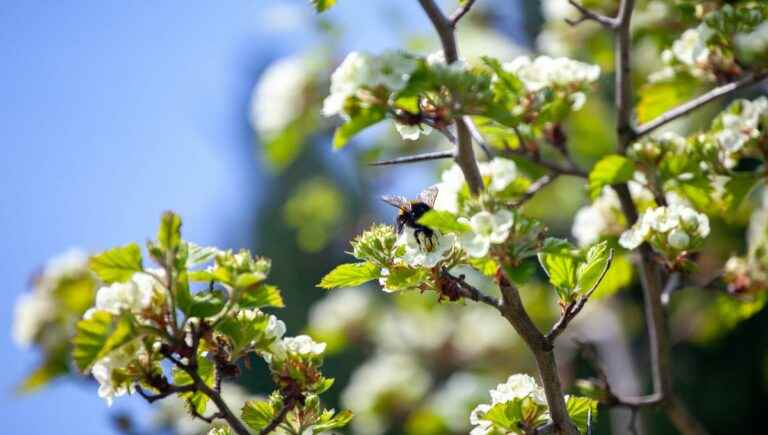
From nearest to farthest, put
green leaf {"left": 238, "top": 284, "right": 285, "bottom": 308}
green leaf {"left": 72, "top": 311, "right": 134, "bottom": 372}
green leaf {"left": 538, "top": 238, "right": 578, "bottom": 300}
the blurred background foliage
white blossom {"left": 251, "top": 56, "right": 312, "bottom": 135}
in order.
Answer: green leaf {"left": 72, "top": 311, "right": 134, "bottom": 372} < green leaf {"left": 238, "top": 284, "right": 285, "bottom": 308} < green leaf {"left": 538, "top": 238, "right": 578, "bottom": 300} < the blurred background foliage < white blossom {"left": 251, "top": 56, "right": 312, "bottom": 135}

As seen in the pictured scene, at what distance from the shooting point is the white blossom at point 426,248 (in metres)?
1.25

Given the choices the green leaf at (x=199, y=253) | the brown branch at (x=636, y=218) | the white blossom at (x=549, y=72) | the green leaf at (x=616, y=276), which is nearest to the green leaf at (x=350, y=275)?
the green leaf at (x=199, y=253)

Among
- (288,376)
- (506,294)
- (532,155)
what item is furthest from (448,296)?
(532,155)

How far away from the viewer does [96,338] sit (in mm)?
1104

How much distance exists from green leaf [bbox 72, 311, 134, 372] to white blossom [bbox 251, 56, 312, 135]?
1909 mm

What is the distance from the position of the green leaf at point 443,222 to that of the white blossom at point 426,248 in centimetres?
8

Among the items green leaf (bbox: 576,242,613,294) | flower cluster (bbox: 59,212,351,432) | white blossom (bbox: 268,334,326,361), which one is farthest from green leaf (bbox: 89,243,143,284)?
green leaf (bbox: 576,242,613,294)

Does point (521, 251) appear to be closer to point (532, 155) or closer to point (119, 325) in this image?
point (119, 325)

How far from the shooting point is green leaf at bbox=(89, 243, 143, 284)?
116 centimetres

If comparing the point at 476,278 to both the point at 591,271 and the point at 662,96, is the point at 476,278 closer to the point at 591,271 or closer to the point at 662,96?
the point at 662,96

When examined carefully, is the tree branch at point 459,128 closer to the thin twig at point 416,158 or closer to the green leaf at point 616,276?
the thin twig at point 416,158

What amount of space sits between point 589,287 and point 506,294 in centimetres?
15

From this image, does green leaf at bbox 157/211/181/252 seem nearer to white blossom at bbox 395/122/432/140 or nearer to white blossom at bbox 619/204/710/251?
white blossom at bbox 395/122/432/140

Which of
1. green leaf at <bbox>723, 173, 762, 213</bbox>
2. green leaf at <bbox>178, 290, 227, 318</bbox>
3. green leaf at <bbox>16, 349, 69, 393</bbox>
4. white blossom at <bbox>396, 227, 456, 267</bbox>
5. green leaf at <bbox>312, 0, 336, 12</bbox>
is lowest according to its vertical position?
green leaf at <bbox>16, 349, 69, 393</bbox>
